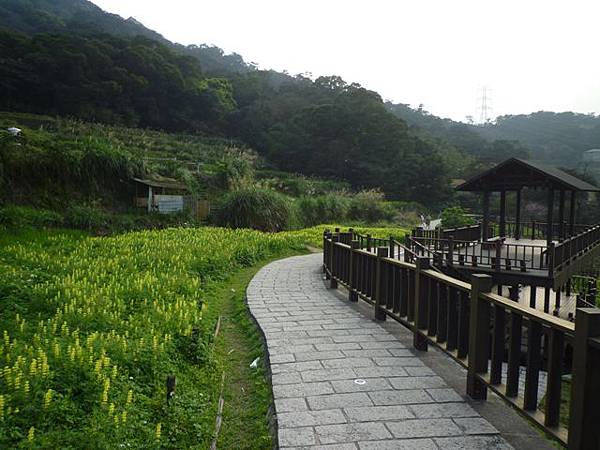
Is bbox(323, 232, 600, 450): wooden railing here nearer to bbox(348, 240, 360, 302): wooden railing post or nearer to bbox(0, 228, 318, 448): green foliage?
bbox(348, 240, 360, 302): wooden railing post

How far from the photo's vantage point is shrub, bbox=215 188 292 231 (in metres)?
16.9

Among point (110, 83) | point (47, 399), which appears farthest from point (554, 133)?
point (47, 399)

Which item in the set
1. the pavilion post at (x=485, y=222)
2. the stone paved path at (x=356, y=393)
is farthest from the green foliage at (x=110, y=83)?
the stone paved path at (x=356, y=393)

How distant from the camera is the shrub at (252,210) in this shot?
→ 1692 centimetres

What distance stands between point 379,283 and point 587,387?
361cm

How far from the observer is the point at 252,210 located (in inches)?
670

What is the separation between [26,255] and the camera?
7.95 metres

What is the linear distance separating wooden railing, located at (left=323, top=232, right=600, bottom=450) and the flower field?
214cm

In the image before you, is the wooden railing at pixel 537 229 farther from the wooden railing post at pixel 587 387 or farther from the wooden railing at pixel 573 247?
the wooden railing post at pixel 587 387

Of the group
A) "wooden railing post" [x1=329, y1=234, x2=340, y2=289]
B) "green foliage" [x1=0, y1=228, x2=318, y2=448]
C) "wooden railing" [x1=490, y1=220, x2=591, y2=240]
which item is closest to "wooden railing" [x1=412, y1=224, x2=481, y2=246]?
"wooden railing" [x1=490, y1=220, x2=591, y2=240]

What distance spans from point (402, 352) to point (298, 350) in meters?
1.11

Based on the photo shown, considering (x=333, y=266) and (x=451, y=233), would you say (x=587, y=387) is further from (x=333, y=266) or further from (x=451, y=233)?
(x=451, y=233)

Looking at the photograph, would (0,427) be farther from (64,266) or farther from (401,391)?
(64,266)

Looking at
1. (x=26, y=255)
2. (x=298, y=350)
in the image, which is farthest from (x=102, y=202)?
(x=298, y=350)
